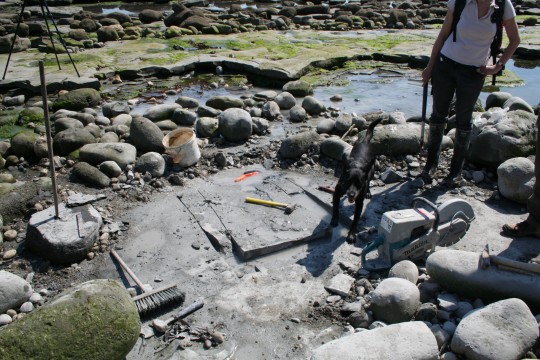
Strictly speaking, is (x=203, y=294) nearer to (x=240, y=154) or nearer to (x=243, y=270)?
(x=243, y=270)

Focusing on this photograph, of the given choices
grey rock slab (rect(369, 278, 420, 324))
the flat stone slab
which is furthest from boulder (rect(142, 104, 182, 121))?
grey rock slab (rect(369, 278, 420, 324))

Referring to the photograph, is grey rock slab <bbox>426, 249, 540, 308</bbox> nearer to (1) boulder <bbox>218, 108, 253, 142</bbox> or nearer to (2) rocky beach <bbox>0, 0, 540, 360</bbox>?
(2) rocky beach <bbox>0, 0, 540, 360</bbox>

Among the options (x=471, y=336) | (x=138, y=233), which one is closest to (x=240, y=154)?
(x=138, y=233)

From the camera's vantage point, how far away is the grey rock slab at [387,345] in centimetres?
319

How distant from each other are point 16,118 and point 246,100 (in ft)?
13.5

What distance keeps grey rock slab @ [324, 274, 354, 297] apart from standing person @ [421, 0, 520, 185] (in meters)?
2.30

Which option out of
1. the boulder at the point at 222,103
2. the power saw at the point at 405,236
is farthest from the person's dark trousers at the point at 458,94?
the boulder at the point at 222,103

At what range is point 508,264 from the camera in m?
3.89

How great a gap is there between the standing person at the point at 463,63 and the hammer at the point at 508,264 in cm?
220

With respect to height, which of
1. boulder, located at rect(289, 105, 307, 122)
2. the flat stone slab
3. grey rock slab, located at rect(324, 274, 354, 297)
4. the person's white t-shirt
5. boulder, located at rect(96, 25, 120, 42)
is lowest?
grey rock slab, located at rect(324, 274, 354, 297)

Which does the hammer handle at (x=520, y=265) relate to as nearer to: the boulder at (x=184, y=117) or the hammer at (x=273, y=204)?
the hammer at (x=273, y=204)

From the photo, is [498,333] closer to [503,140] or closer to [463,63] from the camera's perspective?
[463,63]

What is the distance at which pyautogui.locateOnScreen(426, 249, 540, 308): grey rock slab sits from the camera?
384 cm

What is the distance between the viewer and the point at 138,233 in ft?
17.1
